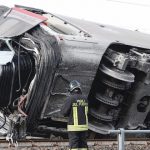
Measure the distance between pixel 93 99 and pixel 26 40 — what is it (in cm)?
144

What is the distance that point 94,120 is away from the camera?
1136 centimetres

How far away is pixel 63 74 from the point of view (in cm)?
1055

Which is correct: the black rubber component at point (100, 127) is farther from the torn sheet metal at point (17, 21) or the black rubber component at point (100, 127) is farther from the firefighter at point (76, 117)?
the torn sheet metal at point (17, 21)

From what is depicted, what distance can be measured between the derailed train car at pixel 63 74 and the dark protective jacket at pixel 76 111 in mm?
1070

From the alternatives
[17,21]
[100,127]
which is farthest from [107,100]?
[17,21]

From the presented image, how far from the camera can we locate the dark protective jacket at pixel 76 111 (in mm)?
9500

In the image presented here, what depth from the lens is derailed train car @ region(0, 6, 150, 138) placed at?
415 inches

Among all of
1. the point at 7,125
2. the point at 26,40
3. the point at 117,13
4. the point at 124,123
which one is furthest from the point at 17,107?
the point at 117,13

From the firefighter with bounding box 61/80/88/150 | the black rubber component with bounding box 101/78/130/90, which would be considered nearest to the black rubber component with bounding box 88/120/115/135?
the black rubber component with bounding box 101/78/130/90

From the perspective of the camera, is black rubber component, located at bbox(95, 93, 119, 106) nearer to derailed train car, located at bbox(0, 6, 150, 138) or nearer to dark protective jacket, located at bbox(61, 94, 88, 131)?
derailed train car, located at bbox(0, 6, 150, 138)

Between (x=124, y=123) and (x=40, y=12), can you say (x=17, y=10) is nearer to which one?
(x=40, y=12)

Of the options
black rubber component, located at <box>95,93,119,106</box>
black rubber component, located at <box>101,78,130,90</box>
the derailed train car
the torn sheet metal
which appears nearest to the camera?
the derailed train car

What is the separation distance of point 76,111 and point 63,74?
46.2 inches

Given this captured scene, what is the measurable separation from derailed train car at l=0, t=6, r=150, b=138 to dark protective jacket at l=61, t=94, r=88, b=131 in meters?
1.07
